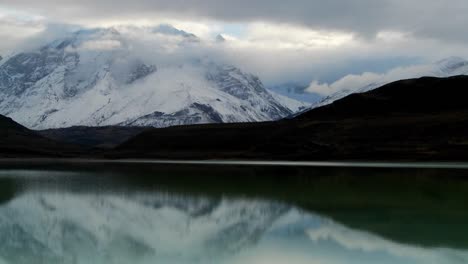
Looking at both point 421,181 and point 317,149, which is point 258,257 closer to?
point 421,181

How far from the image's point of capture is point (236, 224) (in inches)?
1796

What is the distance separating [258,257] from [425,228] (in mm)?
13249

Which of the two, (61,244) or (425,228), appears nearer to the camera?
(61,244)

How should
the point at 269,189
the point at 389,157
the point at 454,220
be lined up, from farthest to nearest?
the point at 389,157 → the point at 269,189 → the point at 454,220

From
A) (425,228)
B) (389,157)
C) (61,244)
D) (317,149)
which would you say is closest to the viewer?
(61,244)

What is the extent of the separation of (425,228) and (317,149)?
157 m

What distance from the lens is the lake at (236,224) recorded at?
3356 cm

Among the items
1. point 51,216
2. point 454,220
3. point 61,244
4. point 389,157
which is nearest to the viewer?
point 61,244

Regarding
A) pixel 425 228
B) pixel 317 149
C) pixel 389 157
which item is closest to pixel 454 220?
pixel 425 228

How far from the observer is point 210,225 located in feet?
150

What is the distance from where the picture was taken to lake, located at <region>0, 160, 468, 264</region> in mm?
33562

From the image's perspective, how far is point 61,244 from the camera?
38125mm

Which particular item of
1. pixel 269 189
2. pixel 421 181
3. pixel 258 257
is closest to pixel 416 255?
pixel 258 257

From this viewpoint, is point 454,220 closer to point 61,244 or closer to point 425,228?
point 425,228
